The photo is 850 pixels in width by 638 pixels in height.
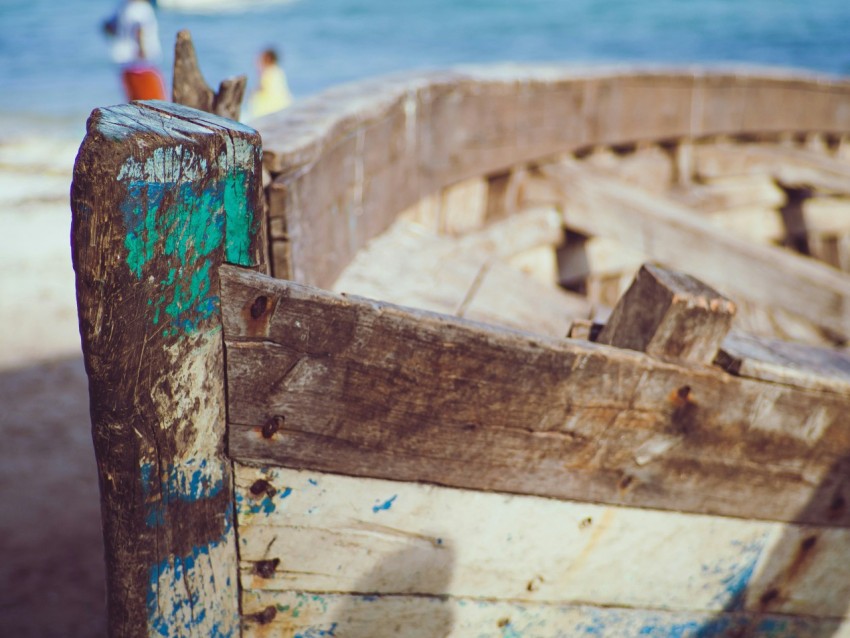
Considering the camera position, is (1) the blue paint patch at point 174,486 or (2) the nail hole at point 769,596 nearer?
(1) the blue paint patch at point 174,486

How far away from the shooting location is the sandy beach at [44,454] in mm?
3023

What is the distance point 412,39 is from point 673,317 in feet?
95.8

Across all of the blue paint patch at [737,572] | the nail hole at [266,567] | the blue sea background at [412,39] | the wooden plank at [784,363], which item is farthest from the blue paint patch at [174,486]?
the blue sea background at [412,39]

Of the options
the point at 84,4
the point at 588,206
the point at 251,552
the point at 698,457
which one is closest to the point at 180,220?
the point at 251,552

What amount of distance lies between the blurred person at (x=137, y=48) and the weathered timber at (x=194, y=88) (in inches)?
294

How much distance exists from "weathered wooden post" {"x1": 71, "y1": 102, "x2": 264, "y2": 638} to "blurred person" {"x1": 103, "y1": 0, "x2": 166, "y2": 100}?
8.07m

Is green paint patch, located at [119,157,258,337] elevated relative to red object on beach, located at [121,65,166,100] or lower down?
elevated

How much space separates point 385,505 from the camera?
1395 mm

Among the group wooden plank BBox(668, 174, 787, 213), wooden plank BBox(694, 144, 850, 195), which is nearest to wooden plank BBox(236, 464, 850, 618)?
wooden plank BBox(668, 174, 787, 213)

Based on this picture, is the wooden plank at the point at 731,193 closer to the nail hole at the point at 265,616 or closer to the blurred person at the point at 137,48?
the nail hole at the point at 265,616

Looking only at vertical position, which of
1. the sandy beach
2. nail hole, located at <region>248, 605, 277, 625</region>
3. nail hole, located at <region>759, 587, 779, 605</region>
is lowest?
the sandy beach

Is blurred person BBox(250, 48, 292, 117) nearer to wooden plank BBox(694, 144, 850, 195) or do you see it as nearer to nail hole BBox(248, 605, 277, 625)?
wooden plank BBox(694, 144, 850, 195)

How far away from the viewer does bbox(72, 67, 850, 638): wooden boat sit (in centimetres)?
113

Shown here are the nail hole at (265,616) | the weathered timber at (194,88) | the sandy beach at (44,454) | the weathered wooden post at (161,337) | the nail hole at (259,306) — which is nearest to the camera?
the weathered wooden post at (161,337)
